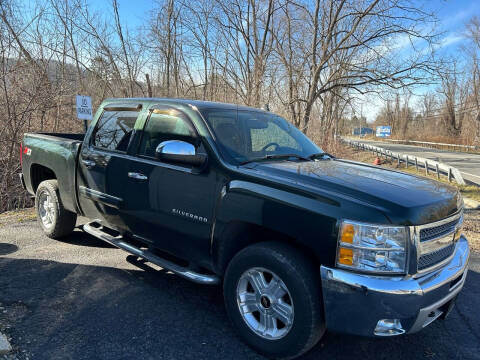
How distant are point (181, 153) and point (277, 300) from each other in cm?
137

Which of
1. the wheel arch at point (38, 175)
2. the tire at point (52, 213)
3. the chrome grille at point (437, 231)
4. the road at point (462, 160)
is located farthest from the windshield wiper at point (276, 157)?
the road at point (462, 160)

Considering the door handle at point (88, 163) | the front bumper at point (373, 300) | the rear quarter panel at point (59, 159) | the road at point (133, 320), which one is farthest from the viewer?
the rear quarter panel at point (59, 159)

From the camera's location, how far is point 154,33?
14.6 metres

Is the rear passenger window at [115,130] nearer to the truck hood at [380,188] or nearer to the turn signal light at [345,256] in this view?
the truck hood at [380,188]

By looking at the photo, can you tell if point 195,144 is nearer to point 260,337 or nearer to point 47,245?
point 260,337

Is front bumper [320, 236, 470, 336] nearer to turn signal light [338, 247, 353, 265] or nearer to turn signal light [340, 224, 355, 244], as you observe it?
turn signal light [338, 247, 353, 265]

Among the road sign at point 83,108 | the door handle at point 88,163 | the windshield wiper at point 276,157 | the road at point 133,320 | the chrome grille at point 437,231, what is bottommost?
the road at point 133,320

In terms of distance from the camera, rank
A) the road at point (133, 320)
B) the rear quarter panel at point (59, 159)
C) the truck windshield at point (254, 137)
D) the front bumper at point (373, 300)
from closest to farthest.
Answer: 1. the front bumper at point (373, 300)
2. the road at point (133, 320)
3. the truck windshield at point (254, 137)
4. the rear quarter panel at point (59, 159)

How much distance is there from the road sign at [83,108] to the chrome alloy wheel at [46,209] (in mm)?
2720

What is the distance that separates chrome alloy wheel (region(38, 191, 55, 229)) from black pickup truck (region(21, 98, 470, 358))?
1057 millimetres

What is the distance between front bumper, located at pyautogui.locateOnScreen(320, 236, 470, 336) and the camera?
7.06ft

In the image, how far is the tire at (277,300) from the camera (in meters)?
2.36

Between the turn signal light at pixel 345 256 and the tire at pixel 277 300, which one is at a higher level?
the turn signal light at pixel 345 256

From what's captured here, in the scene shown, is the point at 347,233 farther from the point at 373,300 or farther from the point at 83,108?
the point at 83,108
